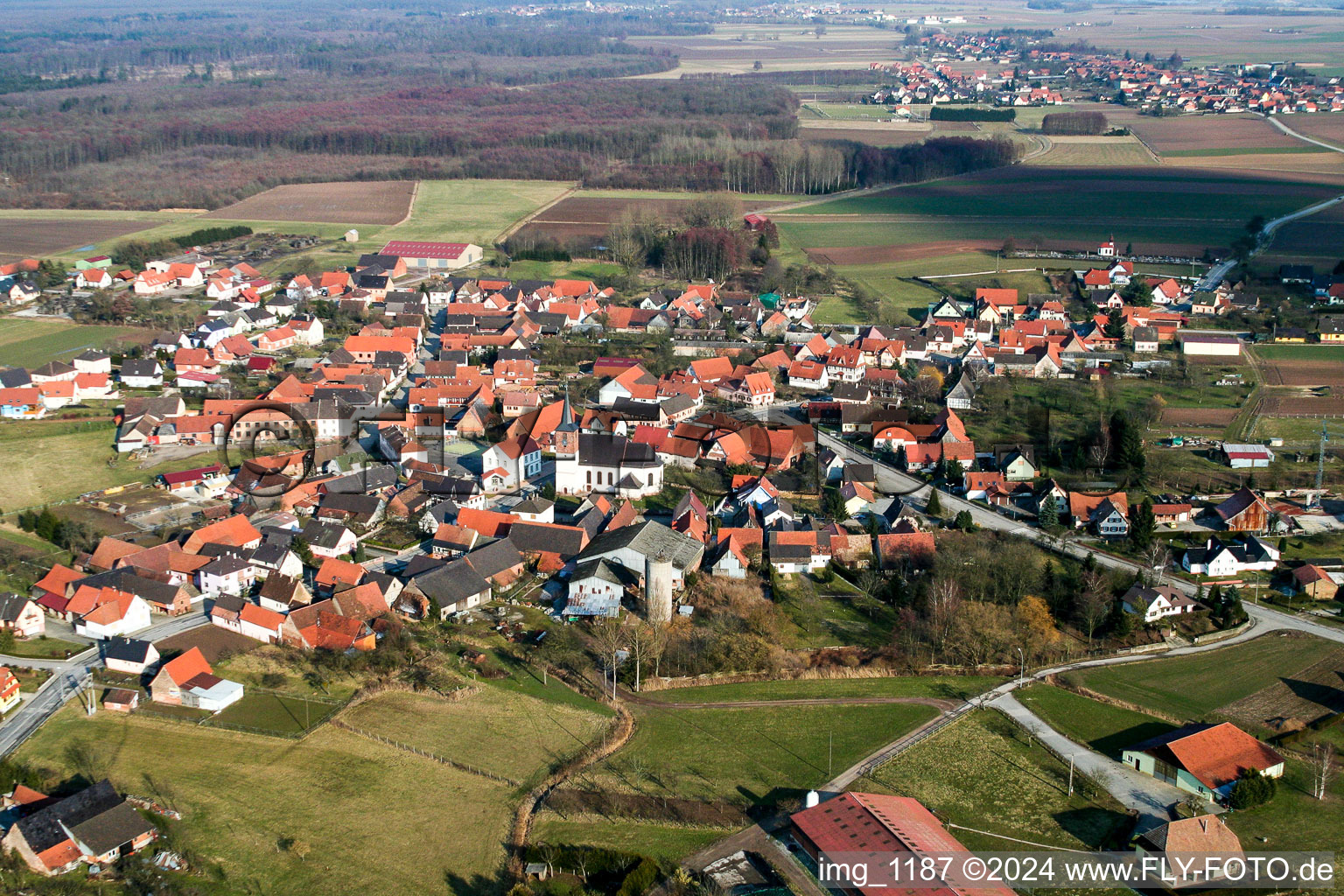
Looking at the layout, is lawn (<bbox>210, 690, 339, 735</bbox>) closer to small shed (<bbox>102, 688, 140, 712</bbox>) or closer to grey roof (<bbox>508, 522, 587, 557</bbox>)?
small shed (<bbox>102, 688, 140, 712</bbox>)

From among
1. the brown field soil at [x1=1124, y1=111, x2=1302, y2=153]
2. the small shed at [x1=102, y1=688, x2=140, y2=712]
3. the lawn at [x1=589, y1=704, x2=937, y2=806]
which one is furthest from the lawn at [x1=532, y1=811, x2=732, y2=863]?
the brown field soil at [x1=1124, y1=111, x2=1302, y2=153]

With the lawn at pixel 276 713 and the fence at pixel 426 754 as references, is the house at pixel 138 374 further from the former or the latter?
the fence at pixel 426 754

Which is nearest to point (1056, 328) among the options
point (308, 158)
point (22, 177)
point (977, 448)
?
point (977, 448)

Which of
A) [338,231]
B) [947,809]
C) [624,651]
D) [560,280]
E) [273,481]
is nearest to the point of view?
[947,809]

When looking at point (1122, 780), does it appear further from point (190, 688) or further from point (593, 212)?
point (593, 212)

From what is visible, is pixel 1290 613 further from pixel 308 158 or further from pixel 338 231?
pixel 308 158
